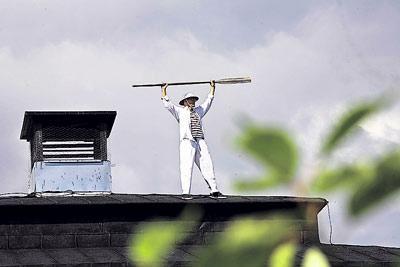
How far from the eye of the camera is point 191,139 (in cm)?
2092

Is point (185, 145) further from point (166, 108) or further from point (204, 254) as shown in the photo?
point (204, 254)

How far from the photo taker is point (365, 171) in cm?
122

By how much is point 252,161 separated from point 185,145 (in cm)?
1990

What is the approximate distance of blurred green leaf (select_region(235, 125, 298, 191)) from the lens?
3.82 ft

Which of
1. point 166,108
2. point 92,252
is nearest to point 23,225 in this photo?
point 92,252

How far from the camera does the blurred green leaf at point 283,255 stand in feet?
3.93

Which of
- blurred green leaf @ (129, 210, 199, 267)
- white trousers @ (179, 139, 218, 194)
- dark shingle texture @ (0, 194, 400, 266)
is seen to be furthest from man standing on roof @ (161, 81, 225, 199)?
blurred green leaf @ (129, 210, 199, 267)

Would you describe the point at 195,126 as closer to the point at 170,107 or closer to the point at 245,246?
the point at 170,107

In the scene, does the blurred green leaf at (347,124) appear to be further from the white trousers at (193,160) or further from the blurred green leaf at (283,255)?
the white trousers at (193,160)

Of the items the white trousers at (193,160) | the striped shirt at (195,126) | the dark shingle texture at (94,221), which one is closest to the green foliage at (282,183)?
the dark shingle texture at (94,221)

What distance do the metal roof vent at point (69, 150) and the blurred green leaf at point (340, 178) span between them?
20011 mm

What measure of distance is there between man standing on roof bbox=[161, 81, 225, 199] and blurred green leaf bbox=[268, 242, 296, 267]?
18986 millimetres

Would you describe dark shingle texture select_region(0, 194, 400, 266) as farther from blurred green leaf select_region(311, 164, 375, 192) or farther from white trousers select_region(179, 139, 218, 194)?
blurred green leaf select_region(311, 164, 375, 192)

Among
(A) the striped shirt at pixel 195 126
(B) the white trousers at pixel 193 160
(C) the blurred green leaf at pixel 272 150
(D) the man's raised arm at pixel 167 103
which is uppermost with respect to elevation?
(D) the man's raised arm at pixel 167 103
